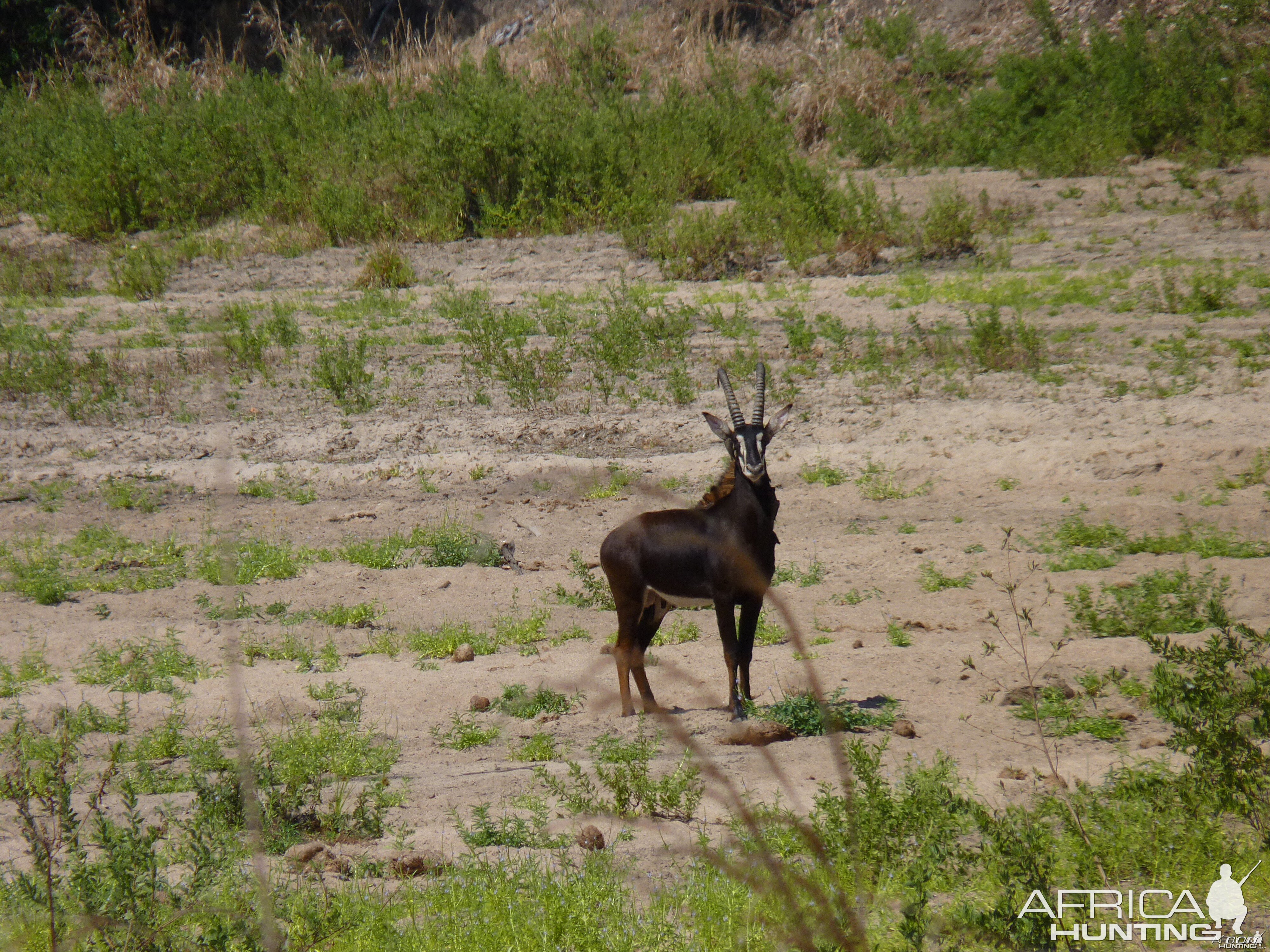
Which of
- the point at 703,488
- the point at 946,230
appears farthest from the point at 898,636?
the point at 946,230

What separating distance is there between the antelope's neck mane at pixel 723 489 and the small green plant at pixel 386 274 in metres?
11.3

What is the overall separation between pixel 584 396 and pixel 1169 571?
6735 millimetres

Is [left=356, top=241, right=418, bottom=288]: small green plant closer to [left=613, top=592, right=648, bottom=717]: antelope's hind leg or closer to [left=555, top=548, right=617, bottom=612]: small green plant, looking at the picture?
[left=555, top=548, right=617, bottom=612]: small green plant

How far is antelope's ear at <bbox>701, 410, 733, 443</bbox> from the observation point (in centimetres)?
654

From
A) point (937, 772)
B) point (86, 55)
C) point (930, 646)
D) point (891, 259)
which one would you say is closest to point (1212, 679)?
point (937, 772)

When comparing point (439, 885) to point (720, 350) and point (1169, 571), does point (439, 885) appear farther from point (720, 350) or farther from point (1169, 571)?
point (720, 350)

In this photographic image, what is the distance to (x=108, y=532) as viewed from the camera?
33.9ft

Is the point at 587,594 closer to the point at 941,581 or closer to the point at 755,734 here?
the point at 941,581

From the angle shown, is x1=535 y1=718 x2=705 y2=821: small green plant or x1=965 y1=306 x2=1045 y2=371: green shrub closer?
x1=535 y1=718 x2=705 y2=821: small green plant

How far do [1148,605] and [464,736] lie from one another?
4.18 metres

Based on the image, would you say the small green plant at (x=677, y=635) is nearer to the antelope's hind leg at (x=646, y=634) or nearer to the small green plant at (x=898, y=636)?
the antelope's hind leg at (x=646, y=634)

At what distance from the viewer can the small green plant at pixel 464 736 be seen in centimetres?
623

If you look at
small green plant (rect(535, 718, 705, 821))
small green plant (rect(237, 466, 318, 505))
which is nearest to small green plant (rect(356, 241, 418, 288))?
small green plant (rect(237, 466, 318, 505))

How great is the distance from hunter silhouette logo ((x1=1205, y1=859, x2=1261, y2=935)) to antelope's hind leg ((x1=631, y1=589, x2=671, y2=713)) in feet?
9.84
